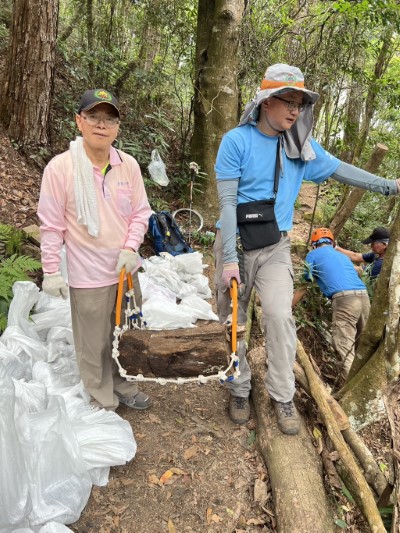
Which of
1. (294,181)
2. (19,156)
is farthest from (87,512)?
(19,156)

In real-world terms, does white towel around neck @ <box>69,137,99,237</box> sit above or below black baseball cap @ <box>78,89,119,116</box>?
below

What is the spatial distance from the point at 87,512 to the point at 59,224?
5.51ft

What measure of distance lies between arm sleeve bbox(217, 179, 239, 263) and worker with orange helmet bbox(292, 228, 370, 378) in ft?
8.73

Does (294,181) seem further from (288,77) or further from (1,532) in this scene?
(1,532)

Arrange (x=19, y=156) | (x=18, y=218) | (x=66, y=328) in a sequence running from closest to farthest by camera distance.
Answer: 1. (x=66, y=328)
2. (x=18, y=218)
3. (x=19, y=156)

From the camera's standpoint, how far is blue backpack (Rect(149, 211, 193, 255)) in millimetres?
5902

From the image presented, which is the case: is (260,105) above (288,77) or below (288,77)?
below

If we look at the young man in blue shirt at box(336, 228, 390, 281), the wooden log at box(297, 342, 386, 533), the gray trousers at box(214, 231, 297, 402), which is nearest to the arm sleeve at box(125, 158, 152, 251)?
the gray trousers at box(214, 231, 297, 402)

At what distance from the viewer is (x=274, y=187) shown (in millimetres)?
2666

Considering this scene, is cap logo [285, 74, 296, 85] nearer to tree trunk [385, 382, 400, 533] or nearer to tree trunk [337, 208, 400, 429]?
tree trunk [337, 208, 400, 429]

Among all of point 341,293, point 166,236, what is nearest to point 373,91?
point 341,293

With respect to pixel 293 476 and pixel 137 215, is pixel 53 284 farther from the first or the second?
pixel 293 476

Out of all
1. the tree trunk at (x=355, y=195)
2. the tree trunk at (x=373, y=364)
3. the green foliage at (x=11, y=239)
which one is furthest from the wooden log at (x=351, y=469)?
the tree trunk at (x=355, y=195)

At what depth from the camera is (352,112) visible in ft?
35.3
